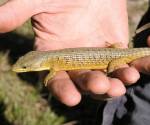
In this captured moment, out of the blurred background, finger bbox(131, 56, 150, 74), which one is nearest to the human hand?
finger bbox(131, 56, 150, 74)

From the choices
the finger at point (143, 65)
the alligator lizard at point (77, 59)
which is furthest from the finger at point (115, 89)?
the alligator lizard at point (77, 59)

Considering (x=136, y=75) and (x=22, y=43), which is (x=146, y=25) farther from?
(x=22, y=43)

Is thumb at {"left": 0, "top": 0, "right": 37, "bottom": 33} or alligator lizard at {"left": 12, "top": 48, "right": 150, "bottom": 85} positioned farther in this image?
alligator lizard at {"left": 12, "top": 48, "right": 150, "bottom": 85}

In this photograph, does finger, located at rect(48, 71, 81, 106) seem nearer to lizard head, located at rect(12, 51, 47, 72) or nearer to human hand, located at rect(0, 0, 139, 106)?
human hand, located at rect(0, 0, 139, 106)

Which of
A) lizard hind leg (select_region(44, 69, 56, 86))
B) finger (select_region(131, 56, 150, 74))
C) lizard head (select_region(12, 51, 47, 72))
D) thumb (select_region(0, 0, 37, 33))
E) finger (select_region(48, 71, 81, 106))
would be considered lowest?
lizard head (select_region(12, 51, 47, 72))

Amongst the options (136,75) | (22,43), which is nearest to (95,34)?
(136,75)

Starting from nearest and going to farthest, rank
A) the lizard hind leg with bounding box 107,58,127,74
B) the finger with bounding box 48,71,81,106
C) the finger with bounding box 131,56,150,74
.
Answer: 1. the finger with bounding box 48,71,81,106
2. the finger with bounding box 131,56,150,74
3. the lizard hind leg with bounding box 107,58,127,74

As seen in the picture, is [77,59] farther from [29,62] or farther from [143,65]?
[143,65]

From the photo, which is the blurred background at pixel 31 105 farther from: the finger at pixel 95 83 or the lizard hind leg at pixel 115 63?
the finger at pixel 95 83
